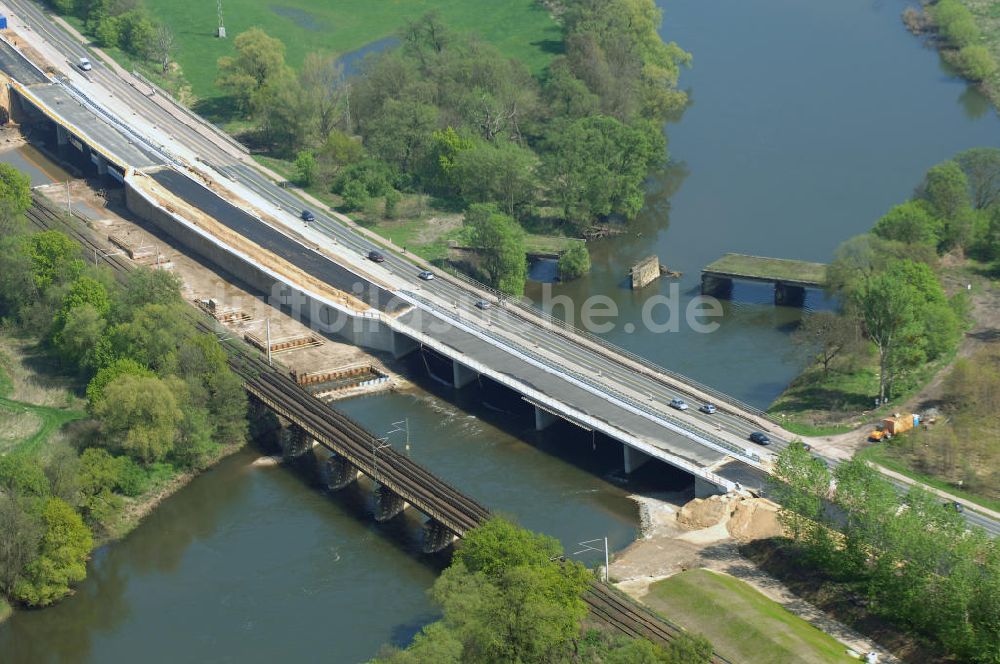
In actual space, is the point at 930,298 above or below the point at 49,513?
above

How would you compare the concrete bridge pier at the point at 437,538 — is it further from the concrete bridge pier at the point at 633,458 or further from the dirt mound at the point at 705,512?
the dirt mound at the point at 705,512

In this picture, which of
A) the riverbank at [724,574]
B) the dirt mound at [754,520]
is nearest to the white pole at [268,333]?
the riverbank at [724,574]

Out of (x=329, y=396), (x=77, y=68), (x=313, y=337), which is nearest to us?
(x=329, y=396)

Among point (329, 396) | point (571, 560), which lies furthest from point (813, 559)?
point (329, 396)

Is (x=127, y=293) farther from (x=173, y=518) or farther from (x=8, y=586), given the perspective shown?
(x=8, y=586)

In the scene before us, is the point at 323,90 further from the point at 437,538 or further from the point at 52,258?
the point at 437,538

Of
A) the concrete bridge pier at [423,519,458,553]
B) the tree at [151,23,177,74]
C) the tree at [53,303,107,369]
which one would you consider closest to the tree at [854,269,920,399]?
the concrete bridge pier at [423,519,458,553]

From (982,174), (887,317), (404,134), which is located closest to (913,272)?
(887,317)
